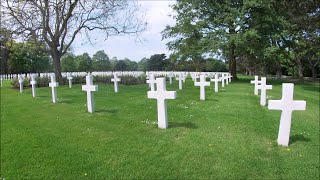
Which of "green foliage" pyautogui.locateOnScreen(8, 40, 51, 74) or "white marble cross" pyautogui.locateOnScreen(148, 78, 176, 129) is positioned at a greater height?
"green foliage" pyautogui.locateOnScreen(8, 40, 51, 74)

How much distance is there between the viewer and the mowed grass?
4707 mm

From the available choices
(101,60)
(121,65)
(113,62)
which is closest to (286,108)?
(101,60)

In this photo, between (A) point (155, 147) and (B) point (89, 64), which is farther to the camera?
(B) point (89, 64)

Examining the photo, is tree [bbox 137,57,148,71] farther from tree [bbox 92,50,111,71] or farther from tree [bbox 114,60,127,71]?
tree [bbox 92,50,111,71]

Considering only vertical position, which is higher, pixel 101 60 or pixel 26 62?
pixel 101 60

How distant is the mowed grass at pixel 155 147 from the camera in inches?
185

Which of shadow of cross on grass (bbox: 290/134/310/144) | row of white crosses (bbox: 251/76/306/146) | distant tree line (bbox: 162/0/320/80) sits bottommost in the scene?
shadow of cross on grass (bbox: 290/134/310/144)

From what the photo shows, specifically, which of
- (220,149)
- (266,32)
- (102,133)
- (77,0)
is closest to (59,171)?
(102,133)

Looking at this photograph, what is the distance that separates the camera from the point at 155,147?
18.4ft

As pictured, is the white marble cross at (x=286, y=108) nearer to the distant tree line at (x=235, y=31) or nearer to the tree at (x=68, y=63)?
the distant tree line at (x=235, y=31)

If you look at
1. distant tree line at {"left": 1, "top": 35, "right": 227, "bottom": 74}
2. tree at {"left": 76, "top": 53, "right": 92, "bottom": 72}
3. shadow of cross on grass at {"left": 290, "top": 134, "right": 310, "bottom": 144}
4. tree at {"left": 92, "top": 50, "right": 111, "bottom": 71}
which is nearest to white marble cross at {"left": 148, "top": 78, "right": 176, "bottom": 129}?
shadow of cross on grass at {"left": 290, "top": 134, "right": 310, "bottom": 144}

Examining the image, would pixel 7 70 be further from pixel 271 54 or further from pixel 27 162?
pixel 27 162

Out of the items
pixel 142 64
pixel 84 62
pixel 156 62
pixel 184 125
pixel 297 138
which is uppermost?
pixel 84 62

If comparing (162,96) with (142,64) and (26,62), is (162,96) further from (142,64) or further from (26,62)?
(142,64)
